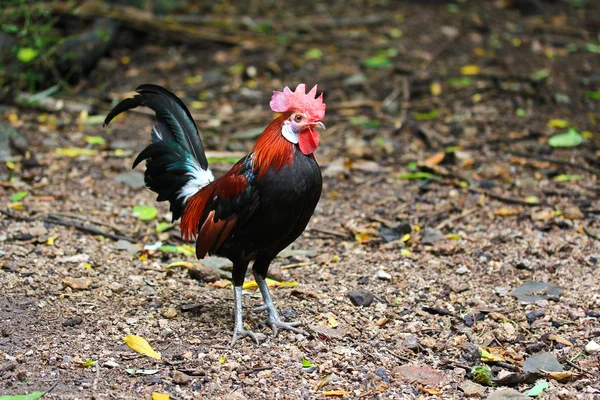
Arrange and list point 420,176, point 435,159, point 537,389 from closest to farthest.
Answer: point 537,389
point 420,176
point 435,159

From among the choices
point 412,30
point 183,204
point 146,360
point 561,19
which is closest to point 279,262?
point 183,204

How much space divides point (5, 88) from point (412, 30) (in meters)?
6.24

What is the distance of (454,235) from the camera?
240 inches

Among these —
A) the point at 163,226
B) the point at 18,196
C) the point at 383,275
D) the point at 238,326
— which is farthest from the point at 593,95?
the point at 18,196

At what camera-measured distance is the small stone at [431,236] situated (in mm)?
6004

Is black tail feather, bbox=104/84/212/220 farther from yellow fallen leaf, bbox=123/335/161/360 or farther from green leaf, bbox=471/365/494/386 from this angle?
green leaf, bbox=471/365/494/386

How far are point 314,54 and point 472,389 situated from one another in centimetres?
719

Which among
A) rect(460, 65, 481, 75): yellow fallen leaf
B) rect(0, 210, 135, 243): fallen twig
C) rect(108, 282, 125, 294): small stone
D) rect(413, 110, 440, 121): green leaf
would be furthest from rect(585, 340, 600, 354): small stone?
rect(460, 65, 481, 75): yellow fallen leaf

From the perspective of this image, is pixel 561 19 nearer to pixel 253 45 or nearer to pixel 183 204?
pixel 253 45

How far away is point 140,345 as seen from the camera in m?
4.24

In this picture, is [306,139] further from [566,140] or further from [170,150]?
[566,140]

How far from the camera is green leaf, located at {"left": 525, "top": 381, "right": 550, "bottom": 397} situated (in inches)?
157

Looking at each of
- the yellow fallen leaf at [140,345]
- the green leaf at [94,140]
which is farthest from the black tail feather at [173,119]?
the green leaf at [94,140]

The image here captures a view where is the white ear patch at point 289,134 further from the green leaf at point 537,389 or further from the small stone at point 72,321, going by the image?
the green leaf at point 537,389
